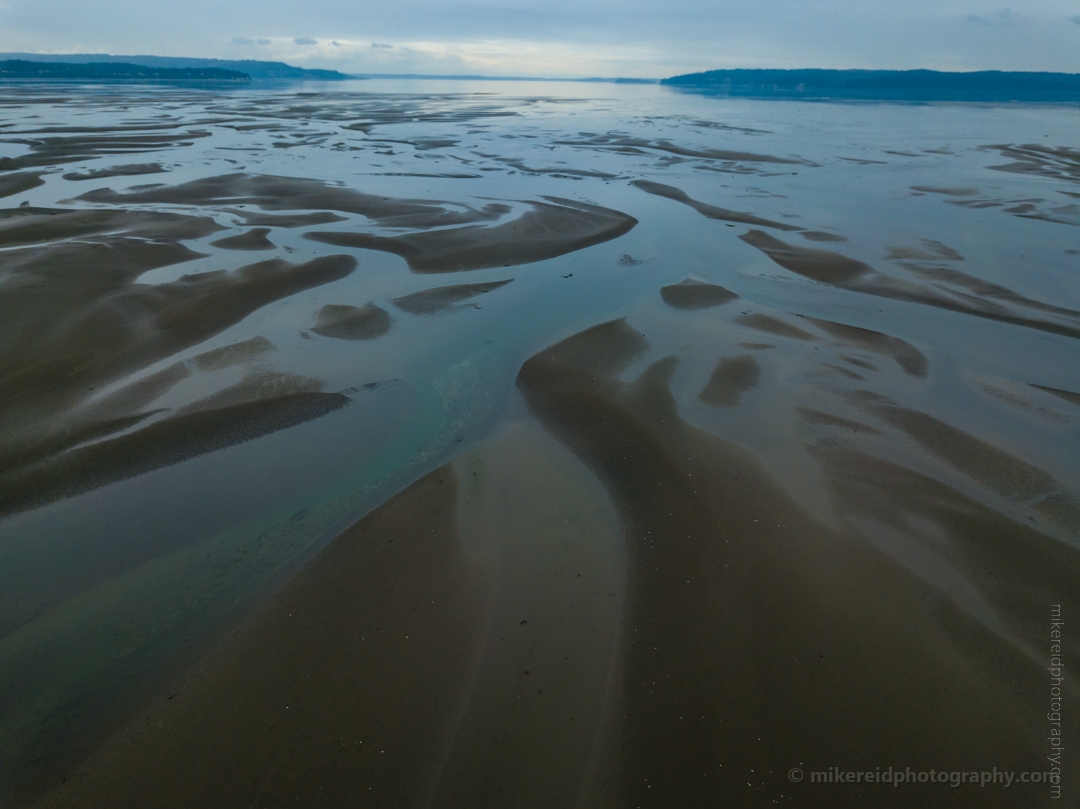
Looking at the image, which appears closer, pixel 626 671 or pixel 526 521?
Answer: pixel 626 671

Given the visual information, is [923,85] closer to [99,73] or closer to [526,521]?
[526,521]

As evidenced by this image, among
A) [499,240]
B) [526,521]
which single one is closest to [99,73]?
[499,240]

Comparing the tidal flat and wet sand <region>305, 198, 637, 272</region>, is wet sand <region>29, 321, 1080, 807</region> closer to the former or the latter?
the tidal flat

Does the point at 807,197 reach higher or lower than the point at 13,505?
higher

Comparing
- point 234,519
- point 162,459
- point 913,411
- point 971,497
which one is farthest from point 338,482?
point 913,411

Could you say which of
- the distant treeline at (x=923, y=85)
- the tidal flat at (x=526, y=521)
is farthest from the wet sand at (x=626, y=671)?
the distant treeline at (x=923, y=85)

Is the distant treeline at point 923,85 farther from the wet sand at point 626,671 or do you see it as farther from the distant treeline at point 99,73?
the distant treeline at point 99,73

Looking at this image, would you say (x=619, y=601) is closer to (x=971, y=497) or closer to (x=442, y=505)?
(x=442, y=505)
